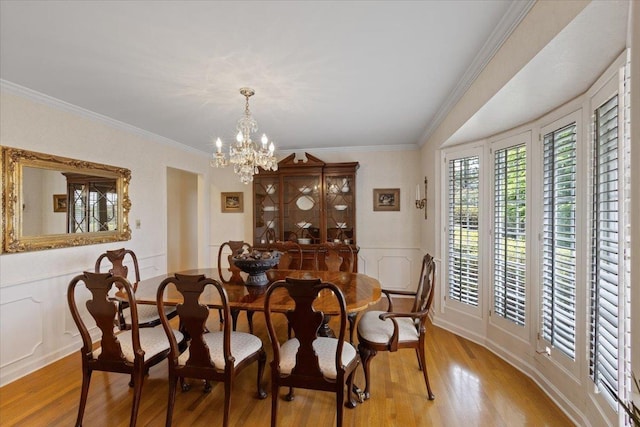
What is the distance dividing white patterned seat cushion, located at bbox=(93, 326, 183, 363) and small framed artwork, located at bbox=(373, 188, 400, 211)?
10.8 ft

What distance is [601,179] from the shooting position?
1.63m

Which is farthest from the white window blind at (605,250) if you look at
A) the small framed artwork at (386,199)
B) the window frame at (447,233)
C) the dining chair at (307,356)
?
the small framed artwork at (386,199)

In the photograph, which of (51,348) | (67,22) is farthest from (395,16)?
(51,348)

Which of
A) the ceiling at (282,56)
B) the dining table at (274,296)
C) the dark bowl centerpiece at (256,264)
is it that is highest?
the ceiling at (282,56)

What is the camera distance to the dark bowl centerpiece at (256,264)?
2.39m

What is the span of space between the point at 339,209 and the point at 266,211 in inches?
46.3

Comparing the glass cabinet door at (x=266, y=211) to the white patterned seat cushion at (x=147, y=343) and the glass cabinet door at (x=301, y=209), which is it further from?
the white patterned seat cushion at (x=147, y=343)

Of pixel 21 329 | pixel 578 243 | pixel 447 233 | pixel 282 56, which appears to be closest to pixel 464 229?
pixel 447 233

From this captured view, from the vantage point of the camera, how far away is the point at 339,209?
4.45 m

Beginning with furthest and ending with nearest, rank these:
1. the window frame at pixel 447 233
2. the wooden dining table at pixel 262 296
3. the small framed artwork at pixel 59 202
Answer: the window frame at pixel 447 233 < the small framed artwork at pixel 59 202 < the wooden dining table at pixel 262 296

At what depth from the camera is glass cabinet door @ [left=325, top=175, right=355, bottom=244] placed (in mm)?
4414

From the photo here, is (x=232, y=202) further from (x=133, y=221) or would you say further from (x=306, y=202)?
(x=133, y=221)

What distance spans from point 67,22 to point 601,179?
10.3ft

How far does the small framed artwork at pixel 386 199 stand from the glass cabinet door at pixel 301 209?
924 millimetres
